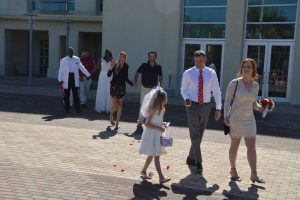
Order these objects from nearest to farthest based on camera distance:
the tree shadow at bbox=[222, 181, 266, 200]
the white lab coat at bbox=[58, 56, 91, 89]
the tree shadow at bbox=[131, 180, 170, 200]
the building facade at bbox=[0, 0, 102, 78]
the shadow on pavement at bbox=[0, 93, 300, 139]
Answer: the tree shadow at bbox=[131, 180, 170, 200], the tree shadow at bbox=[222, 181, 266, 200], the shadow on pavement at bbox=[0, 93, 300, 139], the white lab coat at bbox=[58, 56, 91, 89], the building facade at bbox=[0, 0, 102, 78]

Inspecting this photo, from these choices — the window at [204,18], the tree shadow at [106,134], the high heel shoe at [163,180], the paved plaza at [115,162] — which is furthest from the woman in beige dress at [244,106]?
the window at [204,18]

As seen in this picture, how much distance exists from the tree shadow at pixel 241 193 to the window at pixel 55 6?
22.3 m

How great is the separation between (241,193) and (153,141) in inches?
54.1

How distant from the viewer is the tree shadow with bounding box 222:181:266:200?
5773 mm

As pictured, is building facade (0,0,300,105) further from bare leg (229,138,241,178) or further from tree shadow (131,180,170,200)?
tree shadow (131,180,170,200)

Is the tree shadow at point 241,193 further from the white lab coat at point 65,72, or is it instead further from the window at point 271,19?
the window at point 271,19

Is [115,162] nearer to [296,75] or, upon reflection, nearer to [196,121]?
[196,121]

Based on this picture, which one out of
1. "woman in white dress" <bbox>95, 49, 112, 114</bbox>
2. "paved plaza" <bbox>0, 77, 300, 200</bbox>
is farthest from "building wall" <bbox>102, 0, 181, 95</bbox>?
"paved plaza" <bbox>0, 77, 300, 200</bbox>

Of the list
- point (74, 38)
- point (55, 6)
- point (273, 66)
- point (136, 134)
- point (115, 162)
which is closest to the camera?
point (115, 162)

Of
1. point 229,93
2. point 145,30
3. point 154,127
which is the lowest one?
point 154,127

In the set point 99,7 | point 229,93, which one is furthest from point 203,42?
point 229,93

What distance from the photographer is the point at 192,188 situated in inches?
239

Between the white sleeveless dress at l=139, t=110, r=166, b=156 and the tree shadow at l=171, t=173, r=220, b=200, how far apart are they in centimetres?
53

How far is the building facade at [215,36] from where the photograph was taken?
58.4ft
